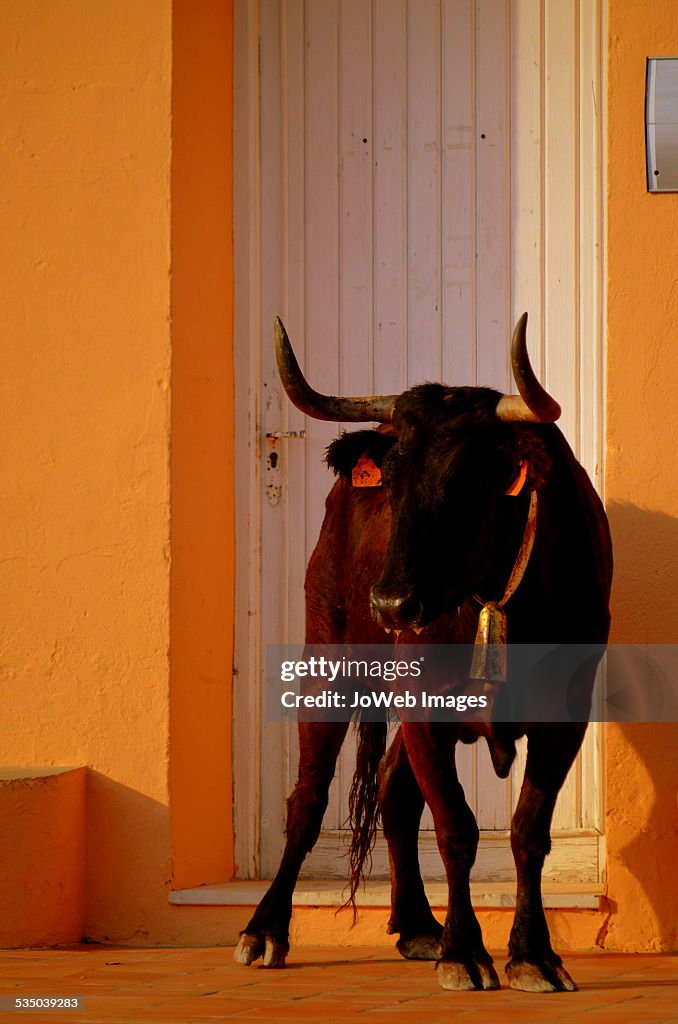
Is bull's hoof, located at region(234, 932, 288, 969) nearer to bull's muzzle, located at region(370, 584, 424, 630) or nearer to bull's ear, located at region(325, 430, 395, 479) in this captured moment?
bull's muzzle, located at region(370, 584, 424, 630)

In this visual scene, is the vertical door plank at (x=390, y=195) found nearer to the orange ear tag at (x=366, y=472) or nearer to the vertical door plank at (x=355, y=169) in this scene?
the vertical door plank at (x=355, y=169)

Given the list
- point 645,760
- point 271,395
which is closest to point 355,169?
point 271,395

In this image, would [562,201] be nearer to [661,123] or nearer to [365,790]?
[661,123]

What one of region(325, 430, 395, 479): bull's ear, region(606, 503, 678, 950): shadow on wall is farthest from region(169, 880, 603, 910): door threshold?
region(325, 430, 395, 479): bull's ear

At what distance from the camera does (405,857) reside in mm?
5273

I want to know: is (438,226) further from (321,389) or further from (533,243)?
(321,389)

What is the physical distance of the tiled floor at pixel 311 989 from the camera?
13.3 ft

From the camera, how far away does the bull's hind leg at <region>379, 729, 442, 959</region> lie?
516 centimetres

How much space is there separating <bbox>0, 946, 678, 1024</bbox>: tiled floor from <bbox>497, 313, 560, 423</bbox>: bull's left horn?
159 centimetres

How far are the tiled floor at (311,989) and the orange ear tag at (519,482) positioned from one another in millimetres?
1398

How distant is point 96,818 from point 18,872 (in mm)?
361

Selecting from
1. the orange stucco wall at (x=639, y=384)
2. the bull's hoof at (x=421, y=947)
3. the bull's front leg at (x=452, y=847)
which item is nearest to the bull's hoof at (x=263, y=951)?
the bull's hoof at (x=421, y=947)

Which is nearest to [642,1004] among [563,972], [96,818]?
[563,972]

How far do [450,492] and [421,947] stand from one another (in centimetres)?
158
